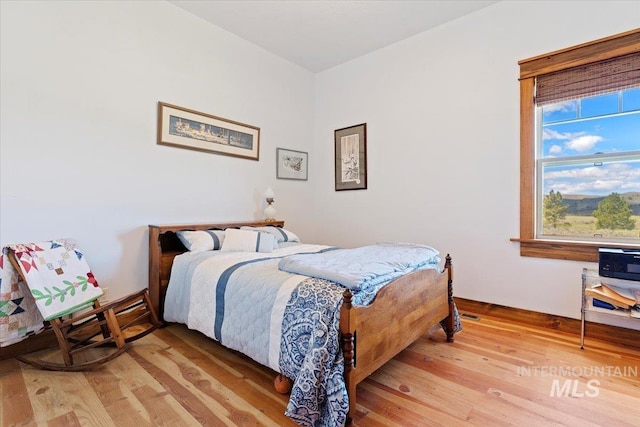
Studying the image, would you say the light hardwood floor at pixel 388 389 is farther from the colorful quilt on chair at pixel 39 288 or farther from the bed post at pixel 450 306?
the colorful quilt on chair at pixel 39 288

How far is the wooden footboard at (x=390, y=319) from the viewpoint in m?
1.38

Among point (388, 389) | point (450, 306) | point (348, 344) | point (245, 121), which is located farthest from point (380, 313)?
point (245, 121)

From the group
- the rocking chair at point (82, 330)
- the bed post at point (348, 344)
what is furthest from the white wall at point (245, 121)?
the bed post at point (348, 344)

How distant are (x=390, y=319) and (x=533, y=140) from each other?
2.12 metres

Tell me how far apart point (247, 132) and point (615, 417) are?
359 centimetres

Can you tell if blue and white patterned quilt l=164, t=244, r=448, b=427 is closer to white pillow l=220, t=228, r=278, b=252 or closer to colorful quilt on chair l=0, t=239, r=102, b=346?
white pillow l=220, t=228, r=278, b=252

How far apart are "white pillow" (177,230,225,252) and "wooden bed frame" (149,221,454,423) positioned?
0.43 ft

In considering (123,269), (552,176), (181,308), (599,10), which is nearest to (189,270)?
(181,308)

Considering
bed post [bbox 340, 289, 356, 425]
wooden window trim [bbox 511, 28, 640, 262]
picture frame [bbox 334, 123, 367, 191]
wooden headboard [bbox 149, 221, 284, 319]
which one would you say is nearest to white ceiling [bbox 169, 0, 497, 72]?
wooden window trim [bbox 511, 28, 640, 262]

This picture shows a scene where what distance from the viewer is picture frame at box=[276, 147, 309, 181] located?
3865mm

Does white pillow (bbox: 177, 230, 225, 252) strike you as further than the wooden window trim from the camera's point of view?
Yes

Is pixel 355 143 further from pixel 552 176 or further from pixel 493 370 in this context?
pixel 493 370

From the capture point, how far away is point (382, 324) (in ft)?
5.24

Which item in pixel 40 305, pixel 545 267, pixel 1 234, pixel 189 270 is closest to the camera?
pixel 40 305
